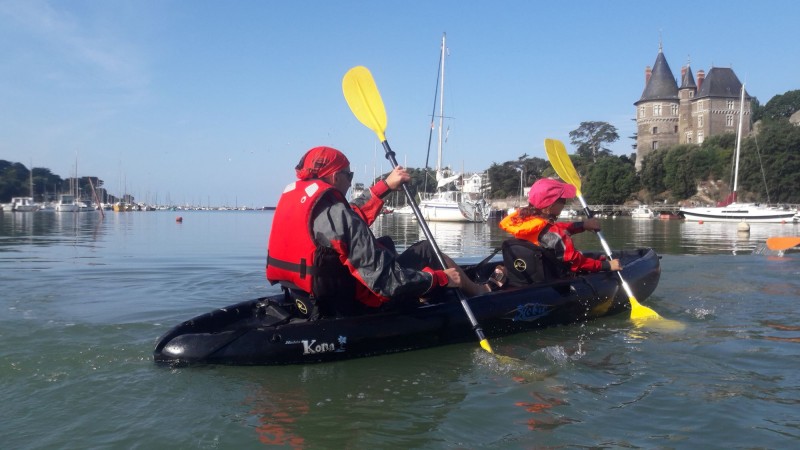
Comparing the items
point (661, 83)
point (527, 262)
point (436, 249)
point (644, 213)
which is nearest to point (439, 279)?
point (436, 249)

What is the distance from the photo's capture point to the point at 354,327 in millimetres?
4926

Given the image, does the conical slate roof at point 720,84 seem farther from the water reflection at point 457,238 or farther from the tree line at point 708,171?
the water reflection at point 457,238

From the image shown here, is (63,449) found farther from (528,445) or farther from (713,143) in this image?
(713,143)

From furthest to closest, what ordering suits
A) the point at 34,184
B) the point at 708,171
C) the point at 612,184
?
the point at 34,184 < the point at 612,184 < the point at 708,171

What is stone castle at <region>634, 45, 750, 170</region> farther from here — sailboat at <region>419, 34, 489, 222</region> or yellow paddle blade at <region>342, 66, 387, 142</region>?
yellow paddle blade at <region>342, 66, 387, 142</region>

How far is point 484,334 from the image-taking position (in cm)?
548

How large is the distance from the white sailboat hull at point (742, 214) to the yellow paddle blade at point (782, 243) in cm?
2943

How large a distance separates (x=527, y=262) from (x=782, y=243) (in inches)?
444

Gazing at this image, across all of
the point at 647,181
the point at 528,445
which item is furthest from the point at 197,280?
the point at 647,181

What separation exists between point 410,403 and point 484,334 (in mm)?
1601

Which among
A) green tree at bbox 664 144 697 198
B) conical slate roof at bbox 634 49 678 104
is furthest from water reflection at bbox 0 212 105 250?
conical slate roof at bbox 634 49 678 104

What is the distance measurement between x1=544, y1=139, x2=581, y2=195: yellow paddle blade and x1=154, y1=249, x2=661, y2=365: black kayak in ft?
9.62

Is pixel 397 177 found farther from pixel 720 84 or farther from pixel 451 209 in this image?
pixel 720 84

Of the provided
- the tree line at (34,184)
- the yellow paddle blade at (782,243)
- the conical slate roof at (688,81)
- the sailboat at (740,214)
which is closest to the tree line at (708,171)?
the conical slate roof at (688,81)
